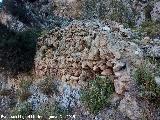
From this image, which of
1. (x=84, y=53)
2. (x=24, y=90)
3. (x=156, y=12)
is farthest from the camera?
(x=156, y=12)

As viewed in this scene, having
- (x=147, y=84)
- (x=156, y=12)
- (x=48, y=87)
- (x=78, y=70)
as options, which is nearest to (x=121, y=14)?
(x=156, y=12)

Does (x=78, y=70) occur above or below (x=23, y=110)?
above

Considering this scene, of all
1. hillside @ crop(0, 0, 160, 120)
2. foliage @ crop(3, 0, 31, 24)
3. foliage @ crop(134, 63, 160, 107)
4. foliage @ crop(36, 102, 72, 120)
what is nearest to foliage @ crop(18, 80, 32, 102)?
hillside @ crop(0, 0, 160, 120)

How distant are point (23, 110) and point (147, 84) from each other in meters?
3.86

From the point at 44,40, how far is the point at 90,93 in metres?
4.06

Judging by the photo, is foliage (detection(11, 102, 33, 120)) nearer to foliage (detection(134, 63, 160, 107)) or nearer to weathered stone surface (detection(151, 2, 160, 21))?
foliage (detection(134, 63, 160, 107))

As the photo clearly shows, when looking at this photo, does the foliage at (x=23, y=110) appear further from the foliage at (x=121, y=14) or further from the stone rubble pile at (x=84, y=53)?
the foliage at (x=121, y=14)

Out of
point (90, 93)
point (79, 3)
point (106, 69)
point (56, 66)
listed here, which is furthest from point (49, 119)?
point (79, 3)

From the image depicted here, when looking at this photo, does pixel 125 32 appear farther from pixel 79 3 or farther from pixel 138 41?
pixel 79 3

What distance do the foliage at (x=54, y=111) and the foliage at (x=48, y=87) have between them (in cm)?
85

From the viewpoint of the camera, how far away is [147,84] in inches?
367

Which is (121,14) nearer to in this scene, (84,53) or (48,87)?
(84,53)

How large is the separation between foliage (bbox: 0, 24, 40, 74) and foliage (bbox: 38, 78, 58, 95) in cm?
161

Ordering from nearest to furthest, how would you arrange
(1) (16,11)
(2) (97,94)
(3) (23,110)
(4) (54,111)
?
(2) (97,94) → (4) (54,111) → (3) (23,110) → (1) (16,11)
